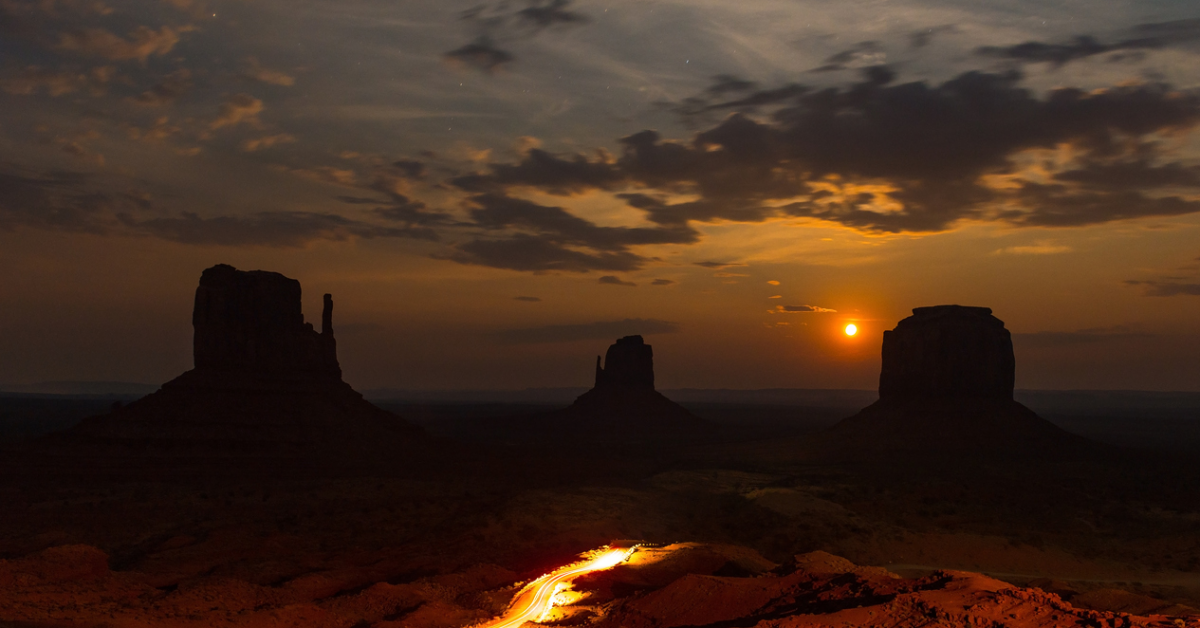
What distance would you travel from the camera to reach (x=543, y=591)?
24.5 m

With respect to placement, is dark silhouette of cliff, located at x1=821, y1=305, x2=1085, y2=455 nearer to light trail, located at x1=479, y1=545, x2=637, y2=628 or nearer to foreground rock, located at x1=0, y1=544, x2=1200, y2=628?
light trail, located at x1=479, y1=545, x2=637, y2=628

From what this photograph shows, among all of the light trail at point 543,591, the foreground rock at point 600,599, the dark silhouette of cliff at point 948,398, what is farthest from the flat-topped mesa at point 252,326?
the dark silhouette of cliff at point 948,398

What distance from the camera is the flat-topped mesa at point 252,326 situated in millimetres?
69500

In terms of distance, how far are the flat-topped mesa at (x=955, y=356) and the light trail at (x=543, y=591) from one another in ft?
222

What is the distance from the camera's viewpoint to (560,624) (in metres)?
20.7

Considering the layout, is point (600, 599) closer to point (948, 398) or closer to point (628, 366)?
point (948, 398)

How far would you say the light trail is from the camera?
21.9 metres

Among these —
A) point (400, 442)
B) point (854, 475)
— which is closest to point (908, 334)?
point (854, 475)

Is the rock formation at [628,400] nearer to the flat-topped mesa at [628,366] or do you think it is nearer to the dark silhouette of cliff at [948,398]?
the flat-topped mesa at [628,366]

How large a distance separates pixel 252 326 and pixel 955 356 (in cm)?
6932

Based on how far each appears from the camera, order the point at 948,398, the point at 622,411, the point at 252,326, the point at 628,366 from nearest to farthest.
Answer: the point at 252,326, the point at 948,398, the point at 622,411, the point at 628,366

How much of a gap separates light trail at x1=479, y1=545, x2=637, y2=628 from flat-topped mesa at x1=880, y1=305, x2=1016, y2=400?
67608 mm

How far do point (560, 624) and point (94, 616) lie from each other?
35.9 ft

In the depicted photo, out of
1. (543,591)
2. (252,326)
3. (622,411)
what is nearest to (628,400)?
(622,411)
